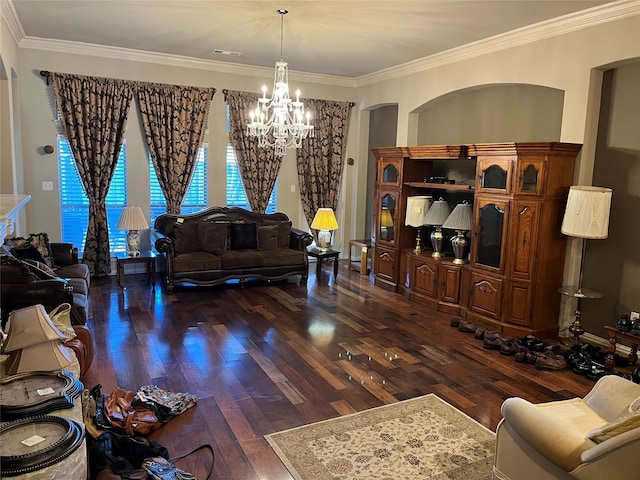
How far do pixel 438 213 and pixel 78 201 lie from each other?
4847 millimetres

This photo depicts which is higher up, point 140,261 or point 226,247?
point 226,247

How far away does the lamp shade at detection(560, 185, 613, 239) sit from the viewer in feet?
14.3

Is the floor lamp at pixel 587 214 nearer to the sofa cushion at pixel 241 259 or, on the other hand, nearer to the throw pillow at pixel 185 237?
the sofa cushion at pixel 241 259

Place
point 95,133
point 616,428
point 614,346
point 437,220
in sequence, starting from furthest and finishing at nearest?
point 95,133 < point 437,220 < point 614,346 < point 616,428

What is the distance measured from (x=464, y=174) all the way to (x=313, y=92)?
9.80ft

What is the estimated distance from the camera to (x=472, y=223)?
5.50 meters

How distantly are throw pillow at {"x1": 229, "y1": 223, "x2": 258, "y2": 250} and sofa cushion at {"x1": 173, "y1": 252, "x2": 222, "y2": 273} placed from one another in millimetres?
471

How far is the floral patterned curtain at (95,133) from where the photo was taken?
6.40 metres

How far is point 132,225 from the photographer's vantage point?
6414mm

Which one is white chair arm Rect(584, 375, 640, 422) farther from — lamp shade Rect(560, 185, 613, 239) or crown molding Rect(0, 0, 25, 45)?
crown molding Rect(0, 0, 25, 45)

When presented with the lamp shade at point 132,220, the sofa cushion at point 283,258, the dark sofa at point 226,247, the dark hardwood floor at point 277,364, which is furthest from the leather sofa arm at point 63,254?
the sofa cushion at point 283,258

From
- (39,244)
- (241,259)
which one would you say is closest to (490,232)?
(241,259)

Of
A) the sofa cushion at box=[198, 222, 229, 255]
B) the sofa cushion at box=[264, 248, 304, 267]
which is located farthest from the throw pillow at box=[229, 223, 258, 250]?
the sofa cushion at box=[264, 248, 304, 267]

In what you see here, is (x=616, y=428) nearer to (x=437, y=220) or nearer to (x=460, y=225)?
(x=460, y=225)
